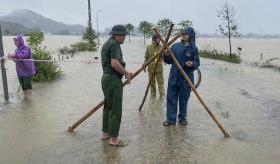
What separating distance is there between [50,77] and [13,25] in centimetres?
17363

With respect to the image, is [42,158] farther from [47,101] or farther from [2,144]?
[47,101]

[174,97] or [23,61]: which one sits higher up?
[23,61]

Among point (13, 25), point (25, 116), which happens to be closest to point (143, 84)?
point (25, 116)

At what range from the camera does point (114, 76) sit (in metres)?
6.93

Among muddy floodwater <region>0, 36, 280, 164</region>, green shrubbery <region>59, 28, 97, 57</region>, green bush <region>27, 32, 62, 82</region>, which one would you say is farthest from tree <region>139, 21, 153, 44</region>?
muddy floodwater <region>0, 36, 280, 164</region>

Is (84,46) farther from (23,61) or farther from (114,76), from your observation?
(114,76)

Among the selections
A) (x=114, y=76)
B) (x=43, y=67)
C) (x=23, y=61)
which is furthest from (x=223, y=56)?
(x=114, y=76)

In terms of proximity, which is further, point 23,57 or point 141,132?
point 23,57

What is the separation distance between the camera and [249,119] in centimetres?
930

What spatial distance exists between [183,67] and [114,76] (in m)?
1.84

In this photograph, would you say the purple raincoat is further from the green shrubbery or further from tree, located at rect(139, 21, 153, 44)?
tree, located at rect(139, 21, 153, 44)

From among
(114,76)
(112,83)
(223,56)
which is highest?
(114,76)

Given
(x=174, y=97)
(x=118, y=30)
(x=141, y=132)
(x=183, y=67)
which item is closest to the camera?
(x=118, y=30)

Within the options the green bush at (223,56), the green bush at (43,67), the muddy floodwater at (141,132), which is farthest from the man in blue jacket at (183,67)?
the green bush at (223,56)
